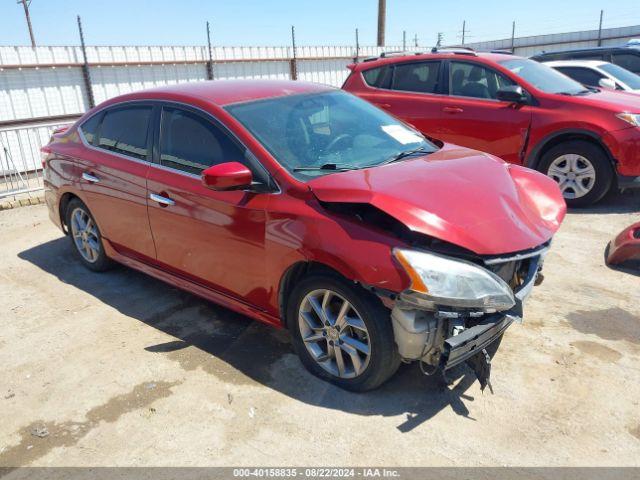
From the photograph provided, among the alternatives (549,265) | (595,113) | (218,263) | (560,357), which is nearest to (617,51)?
(595,113)

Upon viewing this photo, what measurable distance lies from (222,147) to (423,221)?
5.09 feet

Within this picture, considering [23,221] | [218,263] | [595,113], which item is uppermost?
[595,113]

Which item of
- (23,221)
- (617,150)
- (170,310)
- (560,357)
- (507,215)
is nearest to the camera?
(507,215)

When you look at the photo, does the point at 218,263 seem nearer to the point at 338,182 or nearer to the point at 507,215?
the point at 338,182

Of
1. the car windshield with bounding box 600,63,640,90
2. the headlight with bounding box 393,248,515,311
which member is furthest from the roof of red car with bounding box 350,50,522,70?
the headlight with bounding box 393,248,515,311

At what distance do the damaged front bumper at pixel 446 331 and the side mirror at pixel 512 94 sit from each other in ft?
13.6

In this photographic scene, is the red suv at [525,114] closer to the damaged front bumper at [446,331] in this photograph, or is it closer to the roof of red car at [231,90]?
the roof of red car at [231,90]

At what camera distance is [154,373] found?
352 centimetres

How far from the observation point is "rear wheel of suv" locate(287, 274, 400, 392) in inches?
114

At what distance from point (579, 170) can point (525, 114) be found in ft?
3.08

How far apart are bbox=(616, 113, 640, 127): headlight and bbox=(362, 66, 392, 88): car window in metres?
3.05

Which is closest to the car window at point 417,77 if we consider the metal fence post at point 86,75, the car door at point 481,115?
the car door at point 481,115

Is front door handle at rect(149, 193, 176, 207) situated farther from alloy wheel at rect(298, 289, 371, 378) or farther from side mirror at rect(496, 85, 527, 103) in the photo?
side mirror at rect(496, 85, 527, 103)

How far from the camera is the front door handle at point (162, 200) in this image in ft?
12.8
